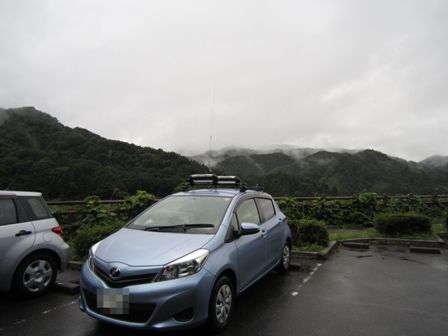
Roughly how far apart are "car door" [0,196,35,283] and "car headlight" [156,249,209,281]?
246 cm

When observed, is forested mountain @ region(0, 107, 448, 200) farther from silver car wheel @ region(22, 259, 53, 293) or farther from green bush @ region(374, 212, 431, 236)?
green bush @ region(374, 212, 431, 236)

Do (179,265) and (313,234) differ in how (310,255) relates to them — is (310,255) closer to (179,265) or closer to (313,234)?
(313,234)

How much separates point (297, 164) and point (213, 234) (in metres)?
102

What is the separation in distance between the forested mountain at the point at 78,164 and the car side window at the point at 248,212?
24.5 ft

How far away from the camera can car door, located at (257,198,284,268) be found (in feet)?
16.0

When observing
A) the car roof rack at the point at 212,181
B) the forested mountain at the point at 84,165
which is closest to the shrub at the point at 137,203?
the forested mountain at the point at 84,165

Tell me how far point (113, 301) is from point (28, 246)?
6.86ft

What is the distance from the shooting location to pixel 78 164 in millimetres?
22188

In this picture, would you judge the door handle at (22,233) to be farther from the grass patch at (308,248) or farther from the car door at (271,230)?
the grass patch at (308,248)

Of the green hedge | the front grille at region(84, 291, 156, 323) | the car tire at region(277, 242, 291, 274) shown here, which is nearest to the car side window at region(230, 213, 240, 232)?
the front grille at region(84, 291, 156, 323)

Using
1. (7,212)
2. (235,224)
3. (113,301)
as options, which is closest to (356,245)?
(235,224)

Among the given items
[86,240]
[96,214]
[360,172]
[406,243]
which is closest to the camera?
[86,240]

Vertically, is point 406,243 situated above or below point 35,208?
below

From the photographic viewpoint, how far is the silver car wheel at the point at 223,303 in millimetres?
3447
